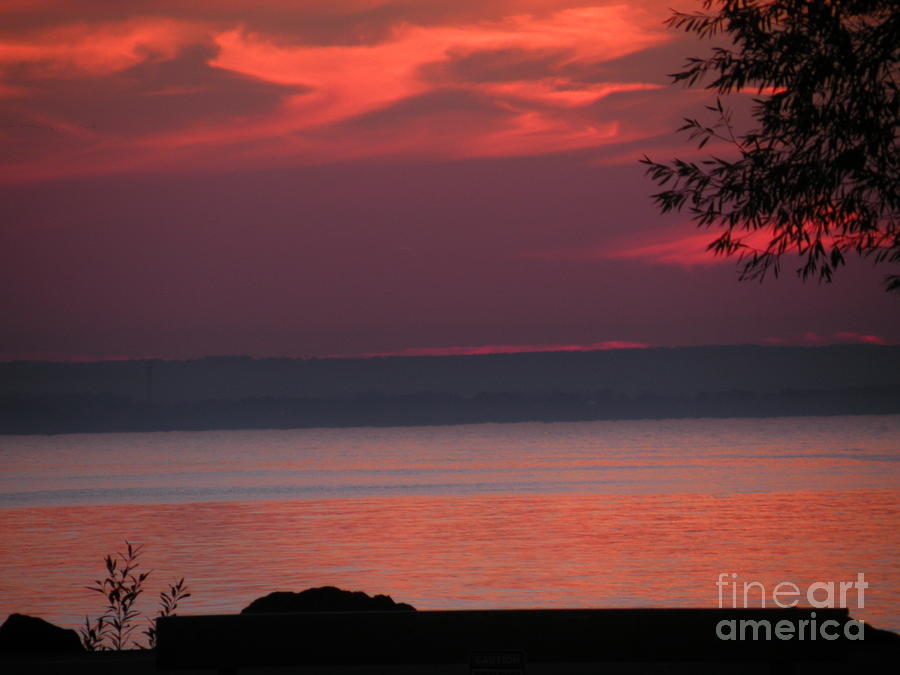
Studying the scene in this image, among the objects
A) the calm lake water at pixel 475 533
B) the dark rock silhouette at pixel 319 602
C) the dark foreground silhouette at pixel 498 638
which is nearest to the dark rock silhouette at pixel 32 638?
the dark rock silhouette at pixel 319 602

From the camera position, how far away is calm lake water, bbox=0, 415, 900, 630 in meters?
35.7

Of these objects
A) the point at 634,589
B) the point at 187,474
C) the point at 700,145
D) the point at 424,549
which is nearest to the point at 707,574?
the point at 634,589

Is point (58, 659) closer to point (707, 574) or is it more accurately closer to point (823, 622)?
point (823, 622)

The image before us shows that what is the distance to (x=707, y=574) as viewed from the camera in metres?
39.2

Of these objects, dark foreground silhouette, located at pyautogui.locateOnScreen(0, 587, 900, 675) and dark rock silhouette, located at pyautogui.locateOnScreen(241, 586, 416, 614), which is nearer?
dark foreground silhouette, located at pyautogui.locateOnScreen(0, 587, 900, 675)

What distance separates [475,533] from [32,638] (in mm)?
42748

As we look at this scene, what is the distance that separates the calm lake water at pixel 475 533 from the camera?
3572cm

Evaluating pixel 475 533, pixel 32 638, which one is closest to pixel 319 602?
pixel 32 638

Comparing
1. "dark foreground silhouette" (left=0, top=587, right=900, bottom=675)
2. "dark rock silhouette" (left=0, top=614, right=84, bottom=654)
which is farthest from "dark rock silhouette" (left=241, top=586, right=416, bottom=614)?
"dark foreground silhouette" (left=0, top=587, right=900, bottom=675)

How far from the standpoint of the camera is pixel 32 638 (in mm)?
12086

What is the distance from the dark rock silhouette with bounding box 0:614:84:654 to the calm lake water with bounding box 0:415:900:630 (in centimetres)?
1793

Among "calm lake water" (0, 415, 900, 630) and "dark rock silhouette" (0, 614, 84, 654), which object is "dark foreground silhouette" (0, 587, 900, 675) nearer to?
"dark rock silhouette" (0, 614, 84, 654)

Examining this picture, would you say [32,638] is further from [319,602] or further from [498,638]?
[498,638]

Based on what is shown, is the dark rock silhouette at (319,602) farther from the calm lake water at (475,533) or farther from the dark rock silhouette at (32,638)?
the calm lake water at (475,533)
